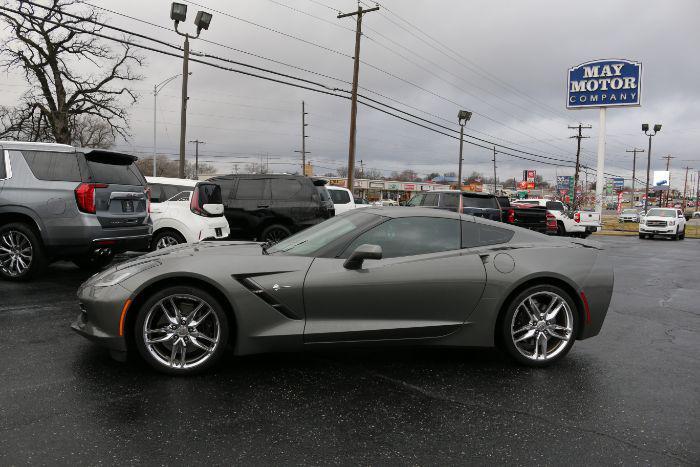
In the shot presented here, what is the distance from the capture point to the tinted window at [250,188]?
11461 mm

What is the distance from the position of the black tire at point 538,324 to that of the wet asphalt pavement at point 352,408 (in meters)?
0.11

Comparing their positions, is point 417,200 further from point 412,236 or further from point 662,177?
point 662,177

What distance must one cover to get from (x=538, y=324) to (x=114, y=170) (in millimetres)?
6292

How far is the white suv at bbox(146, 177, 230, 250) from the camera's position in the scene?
31.2 ft

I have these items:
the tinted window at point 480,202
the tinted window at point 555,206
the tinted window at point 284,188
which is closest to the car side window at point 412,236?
the tinted window at point 284,188

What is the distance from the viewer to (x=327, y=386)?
12.5 ft

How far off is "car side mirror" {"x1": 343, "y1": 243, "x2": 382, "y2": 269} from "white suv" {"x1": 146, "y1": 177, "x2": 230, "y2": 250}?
6.03 meters

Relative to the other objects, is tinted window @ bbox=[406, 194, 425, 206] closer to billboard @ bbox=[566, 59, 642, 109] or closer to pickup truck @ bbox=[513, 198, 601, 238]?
pickup truck @ bbox=[513, 198, 601, 238]

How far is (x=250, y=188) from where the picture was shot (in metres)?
11.5

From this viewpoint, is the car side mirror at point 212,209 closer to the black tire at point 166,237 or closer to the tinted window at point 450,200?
the black tire at point 166,237

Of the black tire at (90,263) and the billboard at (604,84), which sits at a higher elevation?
the billboard at (604,84)

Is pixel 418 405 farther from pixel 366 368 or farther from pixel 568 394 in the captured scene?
pixel 568 394

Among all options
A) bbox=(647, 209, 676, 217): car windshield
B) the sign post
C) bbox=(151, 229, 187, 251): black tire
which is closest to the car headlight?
bbox=(151, 229, 187, 251): black tire

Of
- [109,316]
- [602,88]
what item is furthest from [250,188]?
[602,88]
